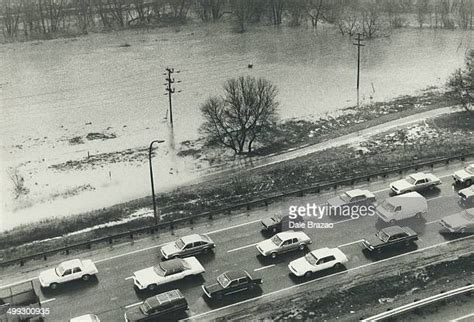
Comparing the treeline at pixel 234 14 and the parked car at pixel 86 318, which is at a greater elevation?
the treeline at pixel 234 14

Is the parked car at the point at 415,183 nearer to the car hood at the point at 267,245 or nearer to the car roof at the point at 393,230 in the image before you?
the car roof at the point at 393,230

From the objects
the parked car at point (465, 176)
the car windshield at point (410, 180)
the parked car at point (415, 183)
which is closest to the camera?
the parked car at point (415, 183)

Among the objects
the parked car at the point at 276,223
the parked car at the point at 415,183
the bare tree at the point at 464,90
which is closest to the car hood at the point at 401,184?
the parked car at the point at 415,183

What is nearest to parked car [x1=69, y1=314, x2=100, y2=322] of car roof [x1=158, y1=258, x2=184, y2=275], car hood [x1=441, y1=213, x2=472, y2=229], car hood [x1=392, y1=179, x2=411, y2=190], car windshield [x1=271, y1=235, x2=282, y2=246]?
car roof [x1=158, y1=258, x2=184, y2=275]

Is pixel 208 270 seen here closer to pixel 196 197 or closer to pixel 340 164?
pixel 196 197

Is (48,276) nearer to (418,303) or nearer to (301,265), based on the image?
(301,265)

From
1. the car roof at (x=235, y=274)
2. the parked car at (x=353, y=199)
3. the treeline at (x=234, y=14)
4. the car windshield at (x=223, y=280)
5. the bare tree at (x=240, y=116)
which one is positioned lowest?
the car windshield at (x=223, y=280)

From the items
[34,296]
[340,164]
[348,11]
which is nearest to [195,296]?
[34,296]
